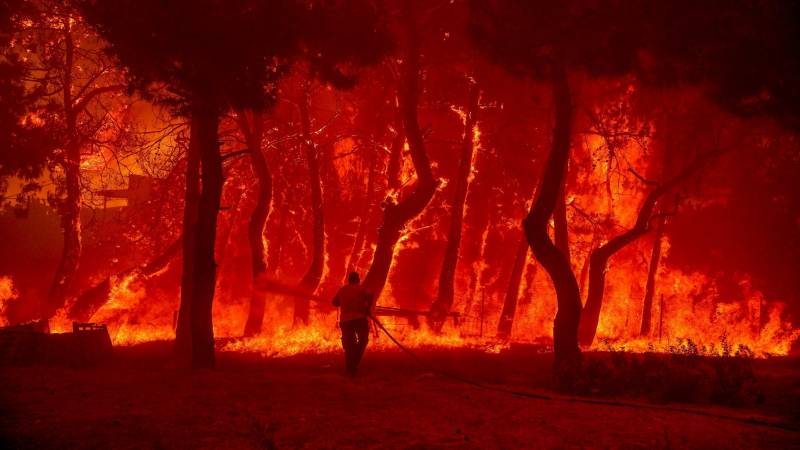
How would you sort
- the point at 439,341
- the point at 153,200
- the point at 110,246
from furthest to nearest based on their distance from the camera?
the point at 110,246
the point at 153,200
the point at 439,341

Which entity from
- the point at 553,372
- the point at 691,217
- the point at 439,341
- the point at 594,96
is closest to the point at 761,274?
the point at 691,217

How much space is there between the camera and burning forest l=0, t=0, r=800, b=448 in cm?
1038

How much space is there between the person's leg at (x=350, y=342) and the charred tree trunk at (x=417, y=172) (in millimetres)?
7571

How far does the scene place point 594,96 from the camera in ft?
76.0

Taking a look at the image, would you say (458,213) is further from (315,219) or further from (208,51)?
(208,51)

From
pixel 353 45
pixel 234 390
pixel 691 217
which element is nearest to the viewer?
pixel 234 390

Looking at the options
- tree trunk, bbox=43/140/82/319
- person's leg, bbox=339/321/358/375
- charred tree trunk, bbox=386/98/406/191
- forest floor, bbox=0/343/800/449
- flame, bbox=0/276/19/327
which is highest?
charred tree trunk, bbox=386/98/406/191

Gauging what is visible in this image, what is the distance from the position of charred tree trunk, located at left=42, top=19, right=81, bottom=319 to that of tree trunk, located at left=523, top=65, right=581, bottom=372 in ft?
54.2

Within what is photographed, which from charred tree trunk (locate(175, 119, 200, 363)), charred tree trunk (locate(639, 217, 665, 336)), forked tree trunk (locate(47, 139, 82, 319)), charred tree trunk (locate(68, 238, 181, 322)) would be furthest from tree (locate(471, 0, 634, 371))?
forked tree trunk (locate(47, 139, 82, 319))

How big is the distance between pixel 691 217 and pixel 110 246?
104 ft

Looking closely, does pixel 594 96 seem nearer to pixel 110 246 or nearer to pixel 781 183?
pixel 781 183

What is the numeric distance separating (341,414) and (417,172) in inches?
491

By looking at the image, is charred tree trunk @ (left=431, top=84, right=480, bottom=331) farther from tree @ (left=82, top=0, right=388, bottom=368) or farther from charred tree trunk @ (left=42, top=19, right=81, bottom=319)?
charred tree trunk @ (left=42, top=19, right=81, bottom=319)

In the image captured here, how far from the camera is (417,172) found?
21.2 m
